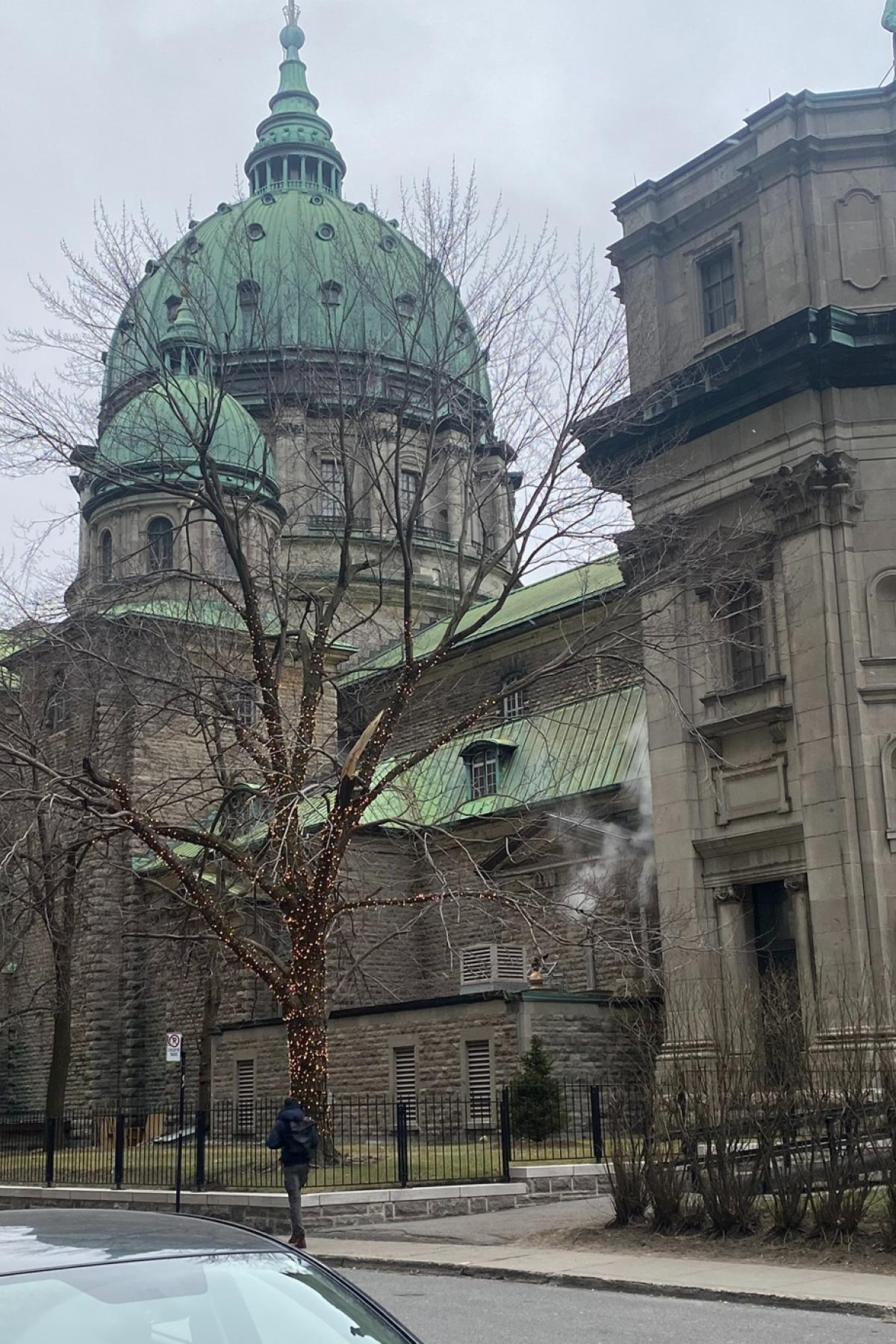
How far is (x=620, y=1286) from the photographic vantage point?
14.1 metres

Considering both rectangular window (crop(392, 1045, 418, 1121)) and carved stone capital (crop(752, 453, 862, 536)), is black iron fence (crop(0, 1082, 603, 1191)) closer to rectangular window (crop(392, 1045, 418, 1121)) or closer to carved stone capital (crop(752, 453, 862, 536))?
rectangular window (crop(392, 1045, 418, 1121))

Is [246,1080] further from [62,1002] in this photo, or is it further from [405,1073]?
[405,1073]

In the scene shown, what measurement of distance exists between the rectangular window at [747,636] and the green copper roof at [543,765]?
6771mm

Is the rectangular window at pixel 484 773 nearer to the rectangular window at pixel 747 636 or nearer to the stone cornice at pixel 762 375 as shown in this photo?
the rectangular window at pixel 747 636

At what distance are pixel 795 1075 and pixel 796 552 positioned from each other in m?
15.1

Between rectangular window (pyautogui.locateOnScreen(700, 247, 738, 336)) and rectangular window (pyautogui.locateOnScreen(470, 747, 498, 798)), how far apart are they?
1558cm

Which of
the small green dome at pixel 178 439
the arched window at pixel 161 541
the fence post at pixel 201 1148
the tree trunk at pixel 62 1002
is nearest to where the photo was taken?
the fence post at pixel 201 1148

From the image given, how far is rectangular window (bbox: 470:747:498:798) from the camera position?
4362 cm

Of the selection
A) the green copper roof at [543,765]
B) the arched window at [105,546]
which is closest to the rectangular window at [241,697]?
the green copper roof at [543,765]

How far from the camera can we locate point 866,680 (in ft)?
92.1

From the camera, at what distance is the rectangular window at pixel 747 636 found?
2991cm

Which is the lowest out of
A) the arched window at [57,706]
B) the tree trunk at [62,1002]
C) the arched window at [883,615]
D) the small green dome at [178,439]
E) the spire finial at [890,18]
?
the tree trunk at [62,1002]

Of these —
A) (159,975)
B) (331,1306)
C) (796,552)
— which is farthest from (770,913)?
(331,1306)

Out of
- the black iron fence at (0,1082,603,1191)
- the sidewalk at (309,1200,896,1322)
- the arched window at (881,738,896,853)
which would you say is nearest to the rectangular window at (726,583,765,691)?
the arched window at (881,738,896,853)
